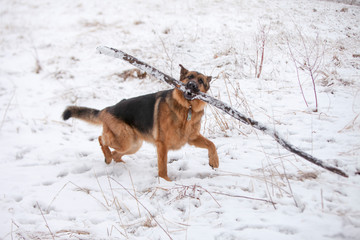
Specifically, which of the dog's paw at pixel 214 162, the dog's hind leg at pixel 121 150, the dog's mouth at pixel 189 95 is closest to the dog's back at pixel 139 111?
the dog's hind leg at pixel 121 150

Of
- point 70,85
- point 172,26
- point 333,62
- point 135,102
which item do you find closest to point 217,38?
point 172,26

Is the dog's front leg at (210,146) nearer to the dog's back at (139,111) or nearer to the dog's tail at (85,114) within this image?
the dog's back at (139,111)

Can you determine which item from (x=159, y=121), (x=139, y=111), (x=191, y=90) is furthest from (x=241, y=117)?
(x=139, y=111)

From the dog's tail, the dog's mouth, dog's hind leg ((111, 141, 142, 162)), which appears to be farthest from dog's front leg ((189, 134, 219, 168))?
the dog's tail

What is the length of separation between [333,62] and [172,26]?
6.67m

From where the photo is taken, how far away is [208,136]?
13.5 ft

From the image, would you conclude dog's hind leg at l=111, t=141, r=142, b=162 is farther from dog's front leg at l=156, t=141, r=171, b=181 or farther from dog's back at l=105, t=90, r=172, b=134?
dog's front leg at l=156, t=141, r=171, b=181

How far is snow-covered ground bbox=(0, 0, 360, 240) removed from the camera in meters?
1.91

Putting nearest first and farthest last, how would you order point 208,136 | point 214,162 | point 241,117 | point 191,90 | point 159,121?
point 241,117
point 191,90
point 214,162
point 159,121
point 208,136

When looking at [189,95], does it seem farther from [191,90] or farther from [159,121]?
[159,121]

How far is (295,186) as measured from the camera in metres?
2.18

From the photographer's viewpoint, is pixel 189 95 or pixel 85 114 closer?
pixel 189 95

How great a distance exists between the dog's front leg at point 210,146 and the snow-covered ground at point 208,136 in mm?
105

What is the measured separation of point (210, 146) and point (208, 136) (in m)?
1.08
